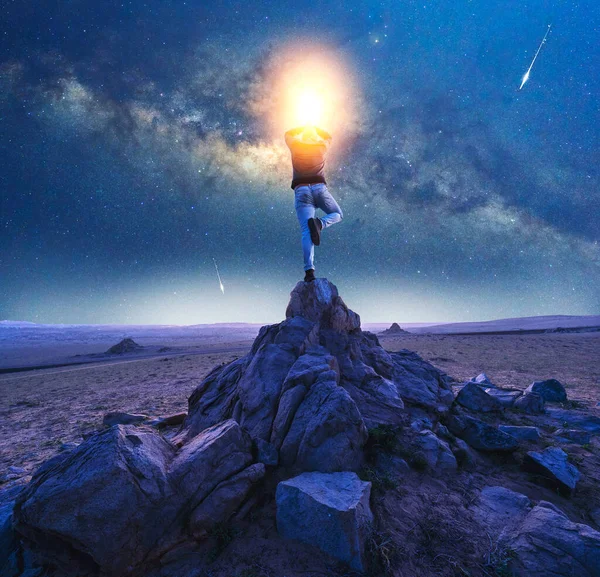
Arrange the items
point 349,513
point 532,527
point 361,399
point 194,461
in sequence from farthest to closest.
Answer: point 361,399, point 194,461, point 532,527, point 349,513

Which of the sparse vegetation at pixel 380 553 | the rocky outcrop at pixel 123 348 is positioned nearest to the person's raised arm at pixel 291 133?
the sparse vegetation at pixel 380 553

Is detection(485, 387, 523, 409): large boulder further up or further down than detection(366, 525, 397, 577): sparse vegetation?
further up

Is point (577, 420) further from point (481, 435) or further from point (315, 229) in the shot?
point (315, 229)

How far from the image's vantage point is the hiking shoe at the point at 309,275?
8938mm

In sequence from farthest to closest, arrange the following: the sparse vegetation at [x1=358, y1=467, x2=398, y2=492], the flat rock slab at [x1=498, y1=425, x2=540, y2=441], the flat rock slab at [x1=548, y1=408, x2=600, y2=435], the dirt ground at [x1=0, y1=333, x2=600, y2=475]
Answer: the dirt ground at [x1=0, y1=333, x2=600, y2=475] < the flat rock slab at [x1=548, y1=408, x2=600, y2=435] < the flat rock slab at [x1=498, y1=425, x2=540, y2=441] < the sparse vegetation at [x1=358, y1=467, x2=398, y2=492]

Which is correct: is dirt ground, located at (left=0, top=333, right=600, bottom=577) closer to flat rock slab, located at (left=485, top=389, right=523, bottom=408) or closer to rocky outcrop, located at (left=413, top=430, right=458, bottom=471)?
rocky outcrop, located at (left=413, top=430, right=458, bottom=471)

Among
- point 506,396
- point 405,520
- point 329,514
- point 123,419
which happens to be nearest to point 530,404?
point 506,396

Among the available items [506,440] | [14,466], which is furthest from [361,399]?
[14,466]

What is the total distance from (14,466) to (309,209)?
10390 millimetres

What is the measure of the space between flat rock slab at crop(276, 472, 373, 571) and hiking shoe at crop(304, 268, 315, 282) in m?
5.48

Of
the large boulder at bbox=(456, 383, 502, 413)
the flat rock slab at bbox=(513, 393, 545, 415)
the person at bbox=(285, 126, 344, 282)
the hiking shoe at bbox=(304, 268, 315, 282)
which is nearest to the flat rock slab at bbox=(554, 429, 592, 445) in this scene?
the large boulder at bbox=(456, 383, 502, 413)

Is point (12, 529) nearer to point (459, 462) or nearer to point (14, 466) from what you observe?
point (14, 466)

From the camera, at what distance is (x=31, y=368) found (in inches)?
1237

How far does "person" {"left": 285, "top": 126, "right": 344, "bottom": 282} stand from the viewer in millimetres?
8418
